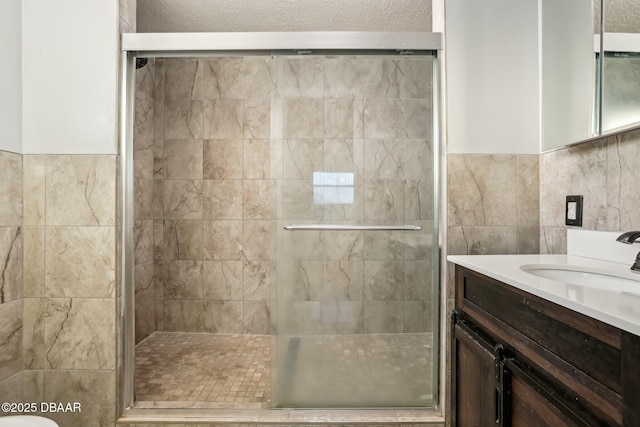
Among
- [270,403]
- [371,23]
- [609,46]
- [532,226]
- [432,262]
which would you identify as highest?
[371,23]

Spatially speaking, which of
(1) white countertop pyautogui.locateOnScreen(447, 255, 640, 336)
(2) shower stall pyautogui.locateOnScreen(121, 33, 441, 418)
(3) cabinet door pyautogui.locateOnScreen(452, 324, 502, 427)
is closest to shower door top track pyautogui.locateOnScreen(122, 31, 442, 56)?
(2) shower stall pyautogui.locateOnScreen(121, 33, 441, 418)

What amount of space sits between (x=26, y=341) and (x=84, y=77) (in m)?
1.32

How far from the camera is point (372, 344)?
1.70 meters

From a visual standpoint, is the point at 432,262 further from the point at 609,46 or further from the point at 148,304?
the point at 148,304

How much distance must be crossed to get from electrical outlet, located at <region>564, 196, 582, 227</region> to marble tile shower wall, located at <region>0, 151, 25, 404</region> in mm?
2553

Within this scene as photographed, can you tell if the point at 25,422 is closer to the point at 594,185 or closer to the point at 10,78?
the point at 10,78

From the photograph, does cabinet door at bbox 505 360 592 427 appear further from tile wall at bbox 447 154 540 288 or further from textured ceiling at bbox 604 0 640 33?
textured ceiling at bbox 604 0 640 33

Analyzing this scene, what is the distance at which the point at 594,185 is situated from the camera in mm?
1404

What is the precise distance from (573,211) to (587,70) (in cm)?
58

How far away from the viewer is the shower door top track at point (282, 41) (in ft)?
5.50

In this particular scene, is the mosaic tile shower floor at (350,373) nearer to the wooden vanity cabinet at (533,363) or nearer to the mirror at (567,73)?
the wooden vanity cabinet at (533,363)

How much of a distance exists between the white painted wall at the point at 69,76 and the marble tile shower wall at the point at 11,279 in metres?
0.16

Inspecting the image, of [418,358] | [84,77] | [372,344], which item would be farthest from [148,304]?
[418,358]

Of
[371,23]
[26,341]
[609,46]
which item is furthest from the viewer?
[371,23]
